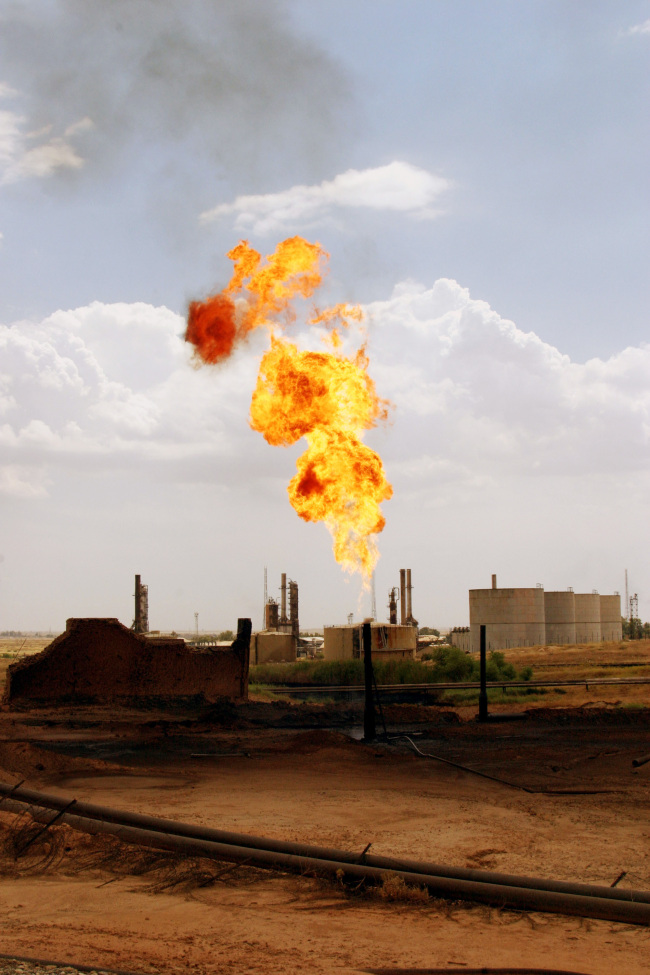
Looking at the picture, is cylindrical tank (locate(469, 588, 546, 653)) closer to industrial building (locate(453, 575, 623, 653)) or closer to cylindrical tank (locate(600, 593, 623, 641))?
industrial building (locate(453, 575, 623, 653))

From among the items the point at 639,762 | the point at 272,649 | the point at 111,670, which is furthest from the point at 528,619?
the point at 639,762

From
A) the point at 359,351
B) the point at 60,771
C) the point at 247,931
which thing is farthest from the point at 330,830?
the point at 359,351

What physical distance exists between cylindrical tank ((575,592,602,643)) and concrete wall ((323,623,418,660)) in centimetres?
2521

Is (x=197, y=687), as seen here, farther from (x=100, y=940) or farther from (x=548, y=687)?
(x=100, y=940)

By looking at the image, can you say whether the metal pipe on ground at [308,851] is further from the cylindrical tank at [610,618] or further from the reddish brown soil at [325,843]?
the cylindrical tank at [610,618]

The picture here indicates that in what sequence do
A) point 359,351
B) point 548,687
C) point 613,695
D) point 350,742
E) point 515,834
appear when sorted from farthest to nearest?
1. point 548,687
2. point 613,695
3. point 359,351
4. point 350,742
5. point 515,834

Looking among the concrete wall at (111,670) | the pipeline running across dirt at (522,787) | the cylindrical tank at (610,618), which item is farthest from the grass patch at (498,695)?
the cylindrical tank at (610,618)

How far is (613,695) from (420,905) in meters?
25.7

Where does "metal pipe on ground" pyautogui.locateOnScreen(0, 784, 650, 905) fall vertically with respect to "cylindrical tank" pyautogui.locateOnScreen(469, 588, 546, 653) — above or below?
above

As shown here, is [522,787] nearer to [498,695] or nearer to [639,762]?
[639,762]

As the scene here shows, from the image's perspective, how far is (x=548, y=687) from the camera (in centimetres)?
3381

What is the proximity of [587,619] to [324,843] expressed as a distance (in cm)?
6432

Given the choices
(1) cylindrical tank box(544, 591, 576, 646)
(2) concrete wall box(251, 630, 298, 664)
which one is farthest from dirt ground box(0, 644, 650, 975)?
(1) cylindrical tank box(544, 591, 576, 646)

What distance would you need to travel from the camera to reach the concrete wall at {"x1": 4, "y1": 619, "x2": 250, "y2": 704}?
88.8 feet
